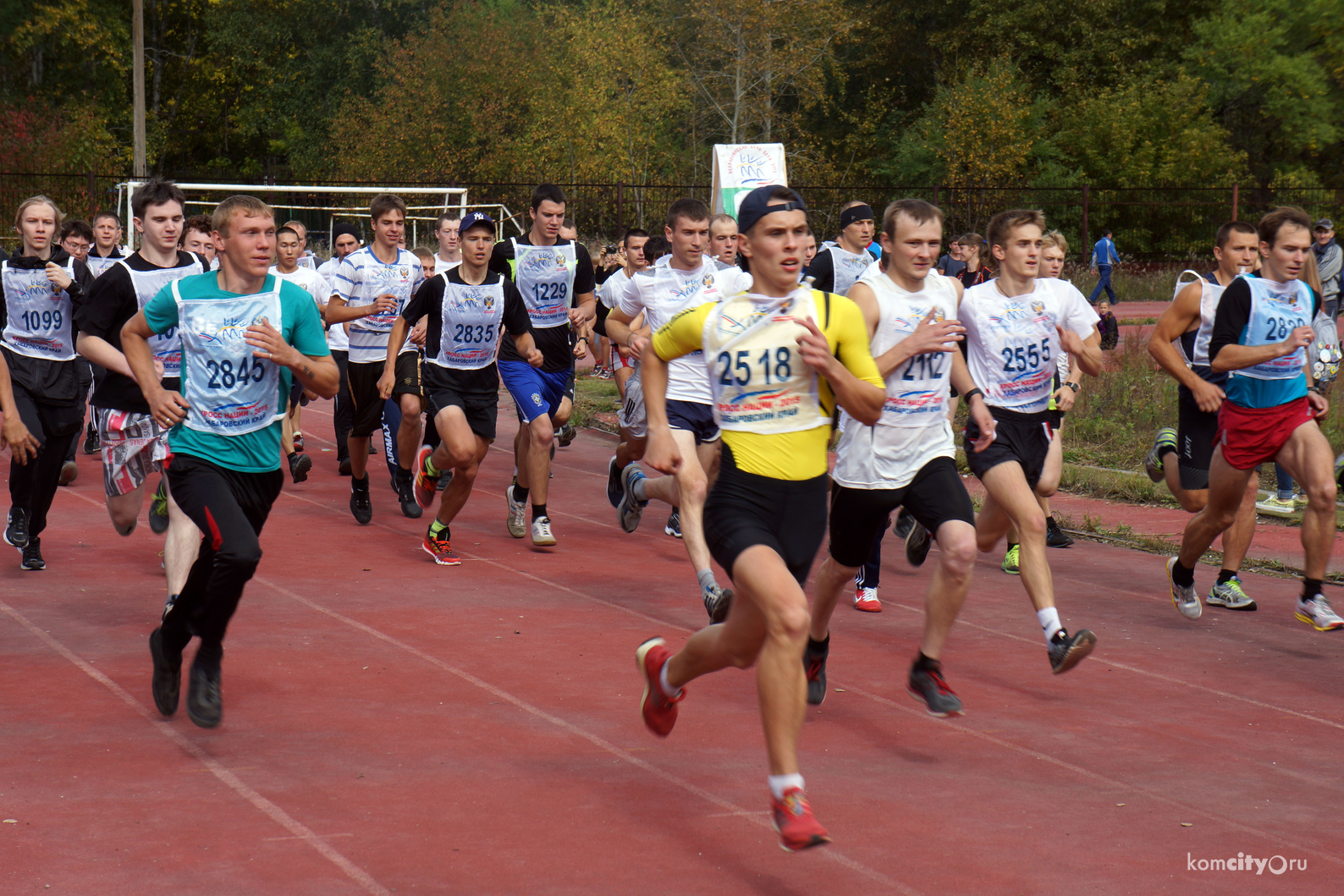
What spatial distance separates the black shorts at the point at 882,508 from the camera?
18.7 feet

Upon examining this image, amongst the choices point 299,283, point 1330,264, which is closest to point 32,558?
point 299,283

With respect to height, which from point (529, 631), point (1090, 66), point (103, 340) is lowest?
point (529, 631)

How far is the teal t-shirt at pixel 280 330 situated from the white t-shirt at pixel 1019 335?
10.2 feet

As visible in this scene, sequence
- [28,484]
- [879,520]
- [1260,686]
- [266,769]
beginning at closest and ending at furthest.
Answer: [266,769]
[879,520]
[1260,686]
[28,484]

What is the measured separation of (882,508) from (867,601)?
7.21 ft

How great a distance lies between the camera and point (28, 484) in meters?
8.41

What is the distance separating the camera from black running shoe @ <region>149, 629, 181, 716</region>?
5.53 meters

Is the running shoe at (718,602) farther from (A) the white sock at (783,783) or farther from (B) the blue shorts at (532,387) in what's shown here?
(B) the blue shorts at (532,387)

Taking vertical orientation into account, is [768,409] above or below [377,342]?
above

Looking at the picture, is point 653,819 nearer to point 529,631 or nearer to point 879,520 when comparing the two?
point 879,520

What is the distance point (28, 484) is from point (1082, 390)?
427 inches

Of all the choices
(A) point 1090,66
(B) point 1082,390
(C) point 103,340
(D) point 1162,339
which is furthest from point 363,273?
(A) point 1090,66

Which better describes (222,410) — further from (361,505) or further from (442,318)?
(361,505)

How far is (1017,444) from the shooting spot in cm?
679
